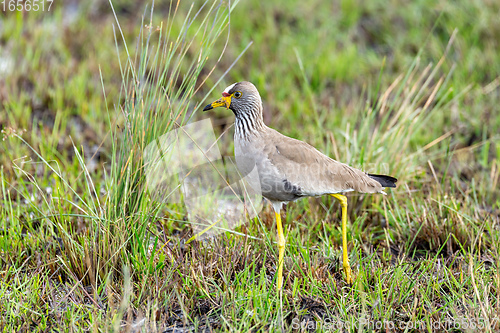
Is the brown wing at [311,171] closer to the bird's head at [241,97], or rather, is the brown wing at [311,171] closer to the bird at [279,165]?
the bird at [279,165]

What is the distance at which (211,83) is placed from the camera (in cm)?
606

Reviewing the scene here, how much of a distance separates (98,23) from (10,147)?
3.10 metres

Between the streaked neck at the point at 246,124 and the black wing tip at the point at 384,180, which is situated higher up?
the streaked neck at the point at 246,124

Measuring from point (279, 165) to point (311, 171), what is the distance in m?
0.23

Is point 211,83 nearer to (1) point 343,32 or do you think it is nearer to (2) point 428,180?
(1) point 343,32

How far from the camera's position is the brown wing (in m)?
3.13

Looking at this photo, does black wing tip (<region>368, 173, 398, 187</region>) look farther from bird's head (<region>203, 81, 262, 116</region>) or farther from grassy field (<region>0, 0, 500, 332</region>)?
bird's head (<region>203, 81, 262, 116</region>)

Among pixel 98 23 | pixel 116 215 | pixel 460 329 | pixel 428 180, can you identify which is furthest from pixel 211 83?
pixel 460 329

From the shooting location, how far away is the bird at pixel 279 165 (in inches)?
123

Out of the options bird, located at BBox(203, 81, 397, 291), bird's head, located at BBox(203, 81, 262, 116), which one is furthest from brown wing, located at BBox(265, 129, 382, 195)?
bird's head, located at BBox(203, 81, 262, 116)

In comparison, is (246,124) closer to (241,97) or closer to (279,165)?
(241,97)

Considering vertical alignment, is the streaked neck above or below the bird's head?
below

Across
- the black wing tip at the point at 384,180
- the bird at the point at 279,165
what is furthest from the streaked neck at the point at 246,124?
the black wing tip at the point at 384,180

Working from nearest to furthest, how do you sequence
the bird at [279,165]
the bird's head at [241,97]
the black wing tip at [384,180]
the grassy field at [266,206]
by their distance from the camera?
the grassy field at [266,206]
the bird at [279,165]
the bird's head at [241,97]
the black wing tip at [384,180]
